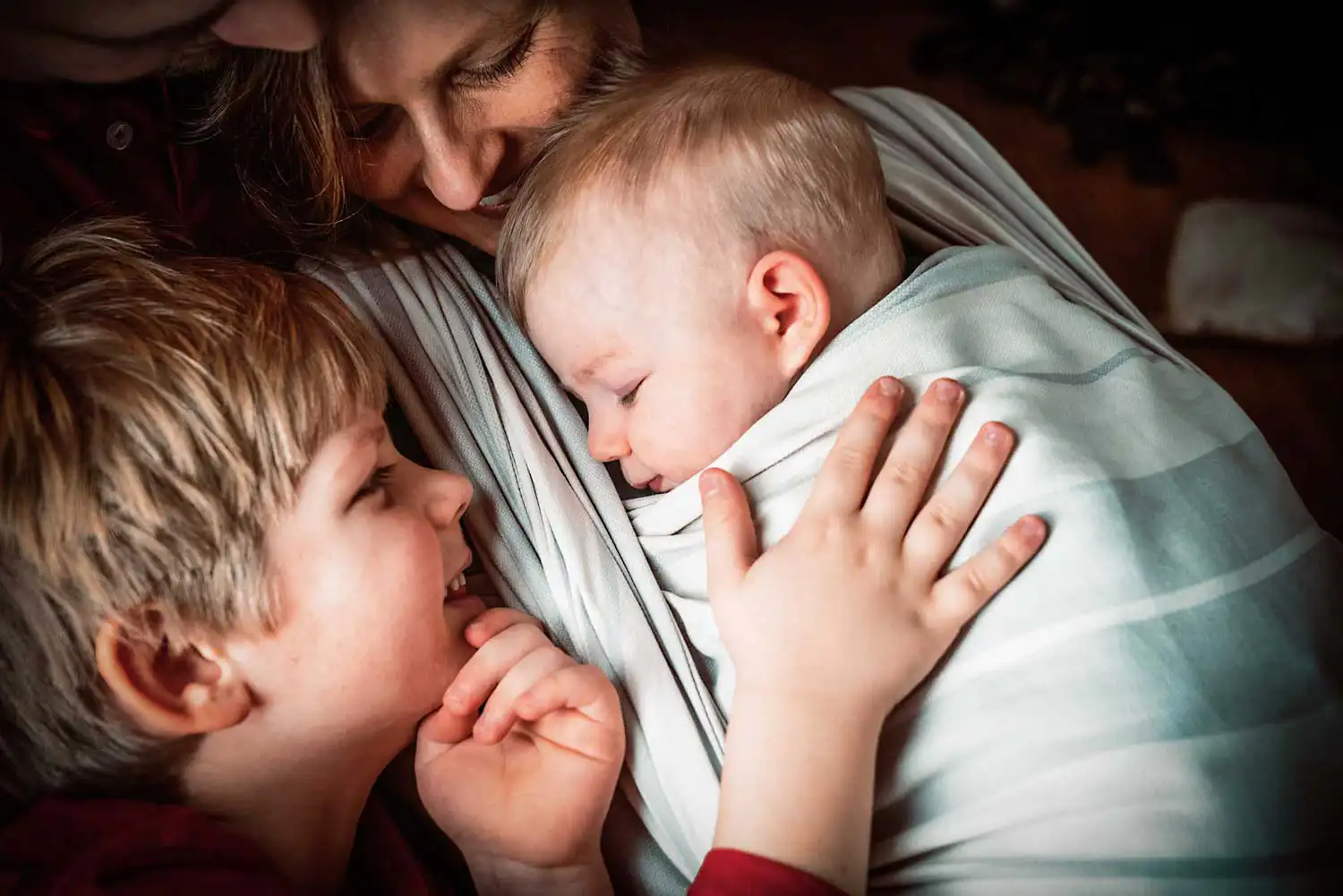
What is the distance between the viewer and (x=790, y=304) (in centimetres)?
84

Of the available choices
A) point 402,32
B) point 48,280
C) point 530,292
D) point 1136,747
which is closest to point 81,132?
point 48,280

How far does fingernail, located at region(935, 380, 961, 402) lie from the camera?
750mm

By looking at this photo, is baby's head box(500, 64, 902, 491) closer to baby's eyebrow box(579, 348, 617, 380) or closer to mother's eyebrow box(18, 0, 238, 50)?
baby's eyebrow box(579, 348, 617, 380)

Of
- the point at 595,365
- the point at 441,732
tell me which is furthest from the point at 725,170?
the point at 441,732

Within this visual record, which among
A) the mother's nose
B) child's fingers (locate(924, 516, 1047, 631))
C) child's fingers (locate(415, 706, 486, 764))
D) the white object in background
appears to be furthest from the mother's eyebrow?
the white object in background

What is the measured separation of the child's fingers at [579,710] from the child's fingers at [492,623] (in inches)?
2.4

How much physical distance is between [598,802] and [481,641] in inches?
6.1

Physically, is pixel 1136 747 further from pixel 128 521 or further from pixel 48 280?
pixel 48 280

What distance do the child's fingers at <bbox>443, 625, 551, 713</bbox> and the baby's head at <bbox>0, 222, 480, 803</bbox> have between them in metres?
0.02

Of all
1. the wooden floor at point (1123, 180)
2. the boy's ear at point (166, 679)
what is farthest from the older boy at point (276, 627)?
the wooden floor at point (1123, 180)

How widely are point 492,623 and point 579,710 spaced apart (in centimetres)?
A: 10

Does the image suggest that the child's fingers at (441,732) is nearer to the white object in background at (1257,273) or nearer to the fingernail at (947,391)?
the fingernail at (947,391)

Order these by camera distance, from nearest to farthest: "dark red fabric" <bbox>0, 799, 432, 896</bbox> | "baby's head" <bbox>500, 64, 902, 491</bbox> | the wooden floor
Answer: "dark red fabric" <bbox>0, 799, 432, 896</bbox> < "baby's head" <bbox>500, 64, 902, 491</bbox> < the wooden floor

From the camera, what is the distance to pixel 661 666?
77 centimetres
